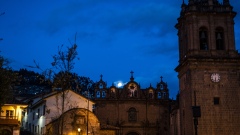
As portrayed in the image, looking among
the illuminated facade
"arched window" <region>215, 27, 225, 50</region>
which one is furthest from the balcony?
"arched window" <region>215, 27, 225, 50</region>

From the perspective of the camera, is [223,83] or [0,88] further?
[223,83]

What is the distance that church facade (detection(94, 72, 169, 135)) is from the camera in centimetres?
6184

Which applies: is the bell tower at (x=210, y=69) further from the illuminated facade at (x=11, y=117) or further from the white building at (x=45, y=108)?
the illuminated facade at (x=11, y=117)

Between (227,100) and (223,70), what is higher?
(223,70)

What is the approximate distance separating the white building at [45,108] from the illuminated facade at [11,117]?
11.7 feet

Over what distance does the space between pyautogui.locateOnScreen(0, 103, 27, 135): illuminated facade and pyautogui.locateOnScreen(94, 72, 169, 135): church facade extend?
61.6ft

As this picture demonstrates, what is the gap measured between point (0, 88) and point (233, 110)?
88.3 ft

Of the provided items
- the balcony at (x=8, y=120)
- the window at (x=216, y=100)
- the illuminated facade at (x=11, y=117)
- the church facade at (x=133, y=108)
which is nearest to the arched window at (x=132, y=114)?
the church facade at (x=133, y=108)

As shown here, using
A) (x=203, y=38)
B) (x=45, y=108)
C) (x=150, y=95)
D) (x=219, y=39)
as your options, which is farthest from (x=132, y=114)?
(x=219, y=39)

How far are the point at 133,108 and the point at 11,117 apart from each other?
79.3 feet

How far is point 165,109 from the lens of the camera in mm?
63219

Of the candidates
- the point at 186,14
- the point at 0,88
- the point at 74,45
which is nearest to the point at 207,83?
the point at 186,14

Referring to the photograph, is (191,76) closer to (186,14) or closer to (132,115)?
(186,14)

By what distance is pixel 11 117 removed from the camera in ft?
148
